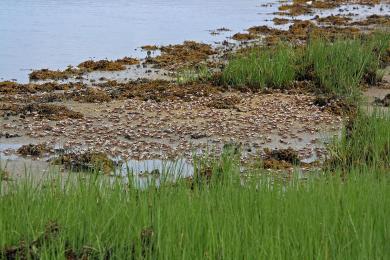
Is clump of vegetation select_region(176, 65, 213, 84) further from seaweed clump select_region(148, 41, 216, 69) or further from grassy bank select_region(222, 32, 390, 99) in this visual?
seaweed clump select_region(148, 41, 216, 69)

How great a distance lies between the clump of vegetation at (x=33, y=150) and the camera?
7934 millimetres

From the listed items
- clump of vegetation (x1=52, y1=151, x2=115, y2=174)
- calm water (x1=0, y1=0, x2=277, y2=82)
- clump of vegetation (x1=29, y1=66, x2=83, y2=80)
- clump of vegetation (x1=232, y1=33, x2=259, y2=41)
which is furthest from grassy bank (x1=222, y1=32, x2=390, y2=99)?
clump of vegetation (x1=232, y1=33, x2=259, y2=41)

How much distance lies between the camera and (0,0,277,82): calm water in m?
15.6

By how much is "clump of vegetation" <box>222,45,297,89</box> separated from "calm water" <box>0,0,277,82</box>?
11.5 ft

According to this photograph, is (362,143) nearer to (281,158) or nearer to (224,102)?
(281,158)

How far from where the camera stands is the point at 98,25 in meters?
21.1

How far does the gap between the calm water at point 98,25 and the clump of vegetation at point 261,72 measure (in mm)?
3513

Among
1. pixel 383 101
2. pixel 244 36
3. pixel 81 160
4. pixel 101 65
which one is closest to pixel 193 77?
pixel 101 65

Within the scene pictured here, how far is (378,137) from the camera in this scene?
6.88 metres

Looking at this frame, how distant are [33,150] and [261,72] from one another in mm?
4410

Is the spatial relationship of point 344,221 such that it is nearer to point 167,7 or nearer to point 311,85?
point 311,85

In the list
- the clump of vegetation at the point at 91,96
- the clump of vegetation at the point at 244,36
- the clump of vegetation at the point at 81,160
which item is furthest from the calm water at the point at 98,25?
the clump of vegetation at the point at 81,160

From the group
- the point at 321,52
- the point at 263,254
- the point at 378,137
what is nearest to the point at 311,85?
the point at 321,52

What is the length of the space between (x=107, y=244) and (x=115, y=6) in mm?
24105
